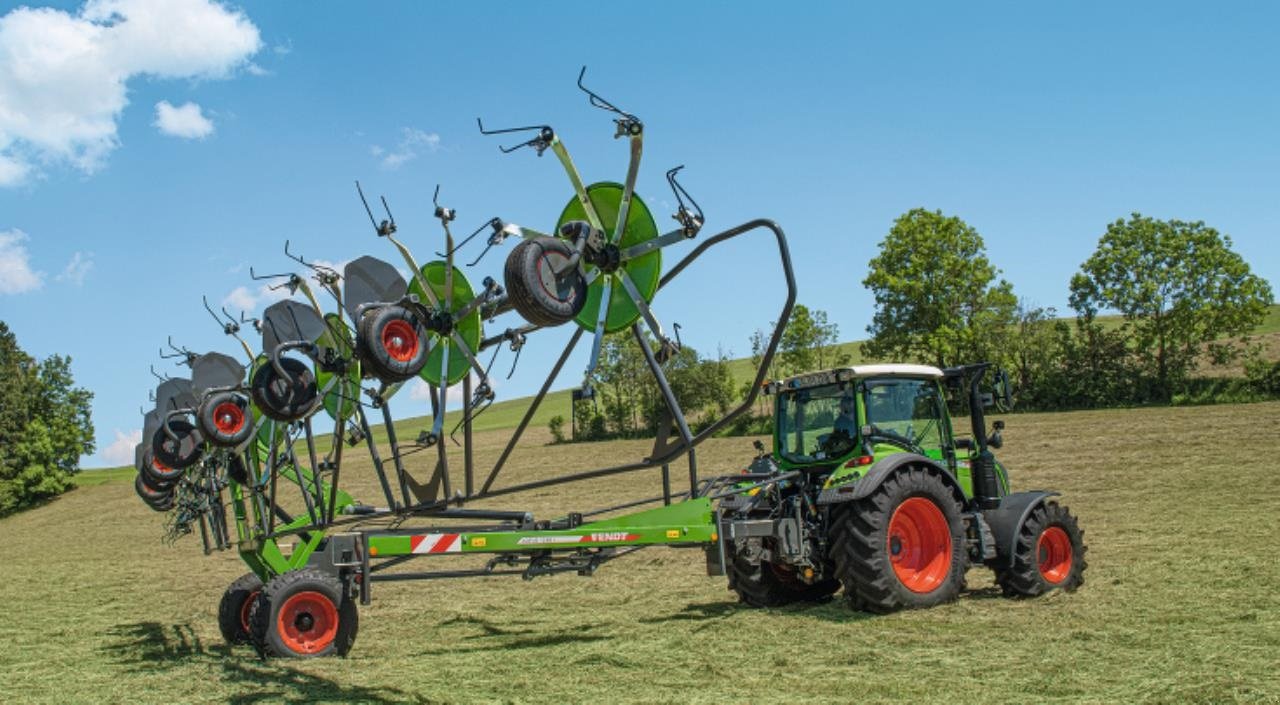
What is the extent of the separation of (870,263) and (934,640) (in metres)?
46.3

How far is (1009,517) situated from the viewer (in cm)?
1009

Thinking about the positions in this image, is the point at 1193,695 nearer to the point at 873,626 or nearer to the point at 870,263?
the point at 873,626

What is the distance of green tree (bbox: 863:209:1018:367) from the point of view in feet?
161

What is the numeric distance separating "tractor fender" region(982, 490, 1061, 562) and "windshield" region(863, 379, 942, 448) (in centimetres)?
90

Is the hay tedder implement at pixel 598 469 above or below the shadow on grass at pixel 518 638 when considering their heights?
above

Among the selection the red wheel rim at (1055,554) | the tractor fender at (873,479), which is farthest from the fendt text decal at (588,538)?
the red wheel rim at (1055,554)

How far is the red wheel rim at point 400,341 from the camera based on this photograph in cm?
772

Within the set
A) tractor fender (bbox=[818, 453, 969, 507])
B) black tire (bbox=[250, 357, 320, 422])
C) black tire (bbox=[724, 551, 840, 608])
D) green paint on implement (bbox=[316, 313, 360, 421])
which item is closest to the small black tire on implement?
green paint on implement (bbox=[316, 313, 360, 421])

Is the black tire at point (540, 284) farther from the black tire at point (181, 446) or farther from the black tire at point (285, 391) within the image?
the black tire at point (181, 446)

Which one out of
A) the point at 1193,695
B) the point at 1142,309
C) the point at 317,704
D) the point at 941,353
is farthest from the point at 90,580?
the point at 1142,309

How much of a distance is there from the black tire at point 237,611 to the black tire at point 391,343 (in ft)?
12.9

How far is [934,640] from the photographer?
7.86 m

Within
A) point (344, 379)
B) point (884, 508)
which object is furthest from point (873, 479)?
point (344, 379)

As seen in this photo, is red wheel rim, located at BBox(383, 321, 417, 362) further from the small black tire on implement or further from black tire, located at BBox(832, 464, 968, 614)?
the small black tire on implement
